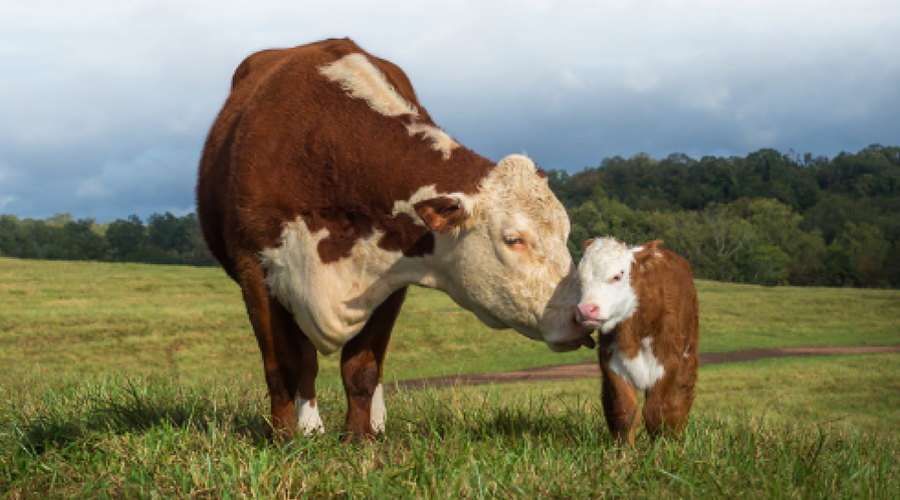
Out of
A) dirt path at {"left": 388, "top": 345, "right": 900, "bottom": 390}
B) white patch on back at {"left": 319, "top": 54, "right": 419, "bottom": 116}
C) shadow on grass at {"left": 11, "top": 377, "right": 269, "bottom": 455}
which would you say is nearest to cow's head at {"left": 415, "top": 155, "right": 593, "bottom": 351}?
white patch on back at {"left": 319, "top": 54, "right": 419, "bottom": 116}

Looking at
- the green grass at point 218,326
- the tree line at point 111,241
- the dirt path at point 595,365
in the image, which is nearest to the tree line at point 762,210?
the green grass at point 218,326

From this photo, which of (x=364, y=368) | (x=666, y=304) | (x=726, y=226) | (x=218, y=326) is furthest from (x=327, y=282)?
(x=726, y=226)

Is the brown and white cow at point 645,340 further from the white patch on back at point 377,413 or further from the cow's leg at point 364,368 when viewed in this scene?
the white patch on back at point 377,413

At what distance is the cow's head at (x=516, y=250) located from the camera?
4.37 metres

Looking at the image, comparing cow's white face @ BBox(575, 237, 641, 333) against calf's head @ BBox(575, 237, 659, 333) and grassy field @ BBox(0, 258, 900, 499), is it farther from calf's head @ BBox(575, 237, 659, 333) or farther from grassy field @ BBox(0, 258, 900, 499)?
grassy field @ BBox(0, 258, 900, 499)

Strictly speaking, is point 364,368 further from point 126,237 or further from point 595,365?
point 126,237

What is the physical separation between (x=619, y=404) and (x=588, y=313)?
0.95m

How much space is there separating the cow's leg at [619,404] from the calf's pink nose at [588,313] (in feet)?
2.41

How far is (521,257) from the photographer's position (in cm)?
440

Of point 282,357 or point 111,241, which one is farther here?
point 111,241

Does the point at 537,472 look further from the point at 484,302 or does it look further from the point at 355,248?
the point at 355,248

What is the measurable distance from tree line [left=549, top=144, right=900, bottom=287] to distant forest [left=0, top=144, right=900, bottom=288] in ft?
0.42

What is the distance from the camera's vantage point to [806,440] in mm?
5262

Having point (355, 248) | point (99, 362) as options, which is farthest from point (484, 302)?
point (99, 362)
